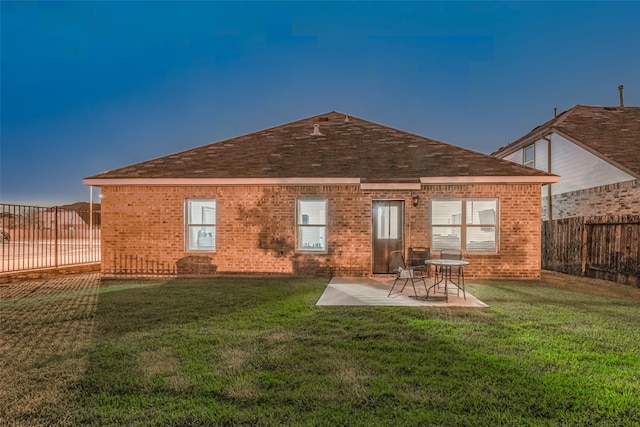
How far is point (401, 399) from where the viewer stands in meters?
3.22

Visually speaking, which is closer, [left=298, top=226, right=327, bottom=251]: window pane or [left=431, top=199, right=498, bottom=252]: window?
[left=431, top=199, right=498, bottom=252]: window

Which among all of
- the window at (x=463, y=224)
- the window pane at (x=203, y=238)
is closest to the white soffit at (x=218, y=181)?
the window pane at (x=203, y=238)

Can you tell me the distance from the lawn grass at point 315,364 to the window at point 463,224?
11.7 feet

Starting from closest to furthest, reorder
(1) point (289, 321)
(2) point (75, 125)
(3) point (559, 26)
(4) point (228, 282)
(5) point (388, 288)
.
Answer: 1. (1) point (289, 321)
2. (5) point (388, 288)
3. (4) point (228, 282)
4. (2) point (75, 125)
5. (3) point (559, 26)

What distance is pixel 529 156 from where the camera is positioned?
15.9 m

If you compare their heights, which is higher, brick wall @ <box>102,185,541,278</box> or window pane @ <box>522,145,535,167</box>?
window pane @ <box>522,145,535,167</box>

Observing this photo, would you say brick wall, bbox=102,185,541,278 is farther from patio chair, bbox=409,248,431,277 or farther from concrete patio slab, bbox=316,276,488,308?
concrete patio slab, bbox=316,276,488,308

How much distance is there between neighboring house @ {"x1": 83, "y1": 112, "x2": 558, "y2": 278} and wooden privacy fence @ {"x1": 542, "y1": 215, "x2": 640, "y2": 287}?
195 centimetres

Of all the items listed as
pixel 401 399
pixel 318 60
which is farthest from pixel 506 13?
pixel 401 399

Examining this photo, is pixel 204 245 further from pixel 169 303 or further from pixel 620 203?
pixel 620 203

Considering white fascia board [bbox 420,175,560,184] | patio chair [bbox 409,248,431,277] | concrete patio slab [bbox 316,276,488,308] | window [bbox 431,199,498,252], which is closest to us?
concrete patio slab [bbox 316,276,488,308]

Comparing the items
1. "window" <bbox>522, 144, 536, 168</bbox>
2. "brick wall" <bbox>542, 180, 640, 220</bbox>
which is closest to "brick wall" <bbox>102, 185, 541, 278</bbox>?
"brick wall" <bbox>542, 180, 640, 220</bbox>

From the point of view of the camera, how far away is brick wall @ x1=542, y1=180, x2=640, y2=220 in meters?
10.4

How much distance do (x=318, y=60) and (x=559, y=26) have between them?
42626 millimetres
